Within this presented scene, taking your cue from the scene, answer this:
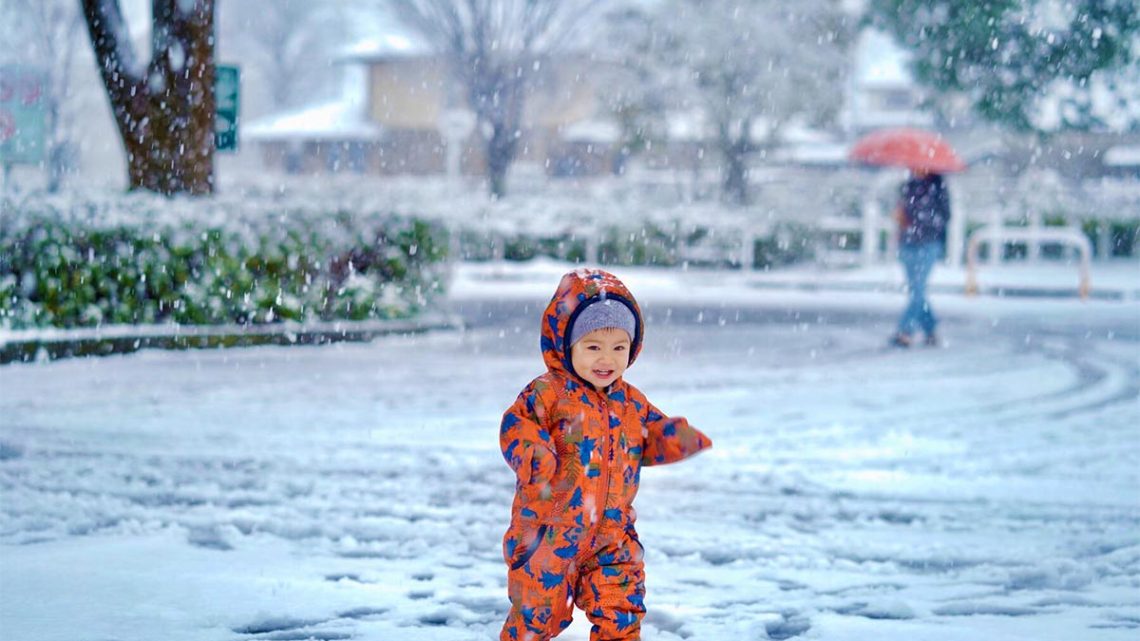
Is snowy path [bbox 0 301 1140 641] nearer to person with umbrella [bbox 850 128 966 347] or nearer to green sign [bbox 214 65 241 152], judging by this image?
person with umbrella [bbox 850 128 966 347]

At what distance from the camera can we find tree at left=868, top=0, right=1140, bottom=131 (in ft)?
61.0

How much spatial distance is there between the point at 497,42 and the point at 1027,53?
1677cm

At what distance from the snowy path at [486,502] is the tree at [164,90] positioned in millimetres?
3615

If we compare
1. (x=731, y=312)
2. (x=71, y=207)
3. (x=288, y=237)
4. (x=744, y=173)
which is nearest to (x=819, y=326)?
(x=731, y=312)

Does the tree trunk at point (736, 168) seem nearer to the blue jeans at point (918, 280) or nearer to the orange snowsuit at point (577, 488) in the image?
the blue jeans at point (918, 280)

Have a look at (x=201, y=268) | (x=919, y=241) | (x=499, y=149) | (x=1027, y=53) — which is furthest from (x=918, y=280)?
(x=499, y=149)

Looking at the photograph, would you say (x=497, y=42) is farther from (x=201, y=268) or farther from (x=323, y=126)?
(x=201, y=268)

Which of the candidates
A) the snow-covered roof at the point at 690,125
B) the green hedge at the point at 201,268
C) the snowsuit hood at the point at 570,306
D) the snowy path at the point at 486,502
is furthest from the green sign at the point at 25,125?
the snow-covered roof at the point at 690,125

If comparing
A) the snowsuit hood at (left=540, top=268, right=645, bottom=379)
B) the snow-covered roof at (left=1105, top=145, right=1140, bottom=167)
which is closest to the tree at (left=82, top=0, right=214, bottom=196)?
the snowsuit hood at (left=540, top=268, right=645, bottom=379)

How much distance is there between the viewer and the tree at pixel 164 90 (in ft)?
46.5

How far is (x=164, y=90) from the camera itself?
46.6 ft

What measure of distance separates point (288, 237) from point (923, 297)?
5.73 m

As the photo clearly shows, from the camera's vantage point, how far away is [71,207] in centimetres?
1202

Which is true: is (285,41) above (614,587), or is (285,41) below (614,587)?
above
